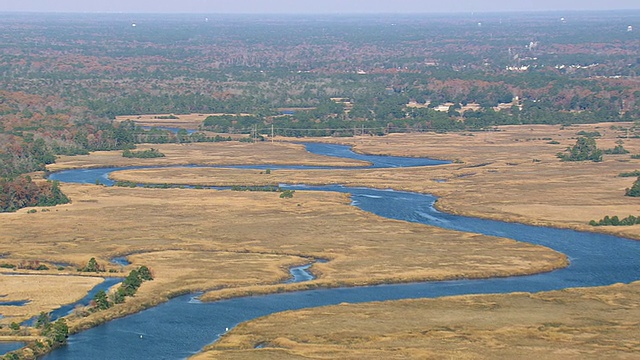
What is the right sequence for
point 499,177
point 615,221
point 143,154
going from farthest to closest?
point 143,154, point 499,177, point 615,221

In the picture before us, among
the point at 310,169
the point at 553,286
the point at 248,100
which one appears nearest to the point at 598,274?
the point at 553,286

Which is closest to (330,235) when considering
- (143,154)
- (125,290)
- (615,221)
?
(615,221)

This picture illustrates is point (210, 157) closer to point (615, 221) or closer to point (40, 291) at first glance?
point (615, 221)

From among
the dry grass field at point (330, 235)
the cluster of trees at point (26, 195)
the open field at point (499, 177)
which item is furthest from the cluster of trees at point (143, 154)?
the cluster of trees at point (26, 195)

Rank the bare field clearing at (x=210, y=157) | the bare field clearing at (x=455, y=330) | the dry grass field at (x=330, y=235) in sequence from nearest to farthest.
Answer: the bare field clearing at (x=455, y=330) → the dry grass field at (x=330, y=235) → the bare field clearing at (x=210, y=157)

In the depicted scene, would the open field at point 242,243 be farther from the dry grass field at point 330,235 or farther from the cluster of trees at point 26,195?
the cluster of trees at point 26,195

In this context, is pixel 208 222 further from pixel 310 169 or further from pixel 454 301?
pixel 310 169
